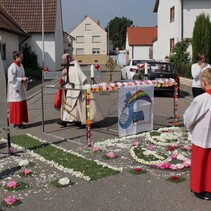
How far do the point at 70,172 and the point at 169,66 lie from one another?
13439mm

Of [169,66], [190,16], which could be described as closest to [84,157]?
[169,66]

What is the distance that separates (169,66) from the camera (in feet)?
61.2

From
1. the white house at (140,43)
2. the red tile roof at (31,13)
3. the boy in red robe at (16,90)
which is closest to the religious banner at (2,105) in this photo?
the boy in red robe at (16,90)

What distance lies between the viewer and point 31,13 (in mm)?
37062

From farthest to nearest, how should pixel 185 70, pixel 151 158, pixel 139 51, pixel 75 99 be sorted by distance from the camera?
1. pixel 139 51
2. pixel 185 70
3. pixel 75 99
4. pixel 151 158

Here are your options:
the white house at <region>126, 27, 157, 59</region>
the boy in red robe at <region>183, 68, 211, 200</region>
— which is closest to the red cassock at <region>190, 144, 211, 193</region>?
the boy in red robe at <region>183, 68, 211, 200</region>

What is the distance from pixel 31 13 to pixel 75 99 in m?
29.7

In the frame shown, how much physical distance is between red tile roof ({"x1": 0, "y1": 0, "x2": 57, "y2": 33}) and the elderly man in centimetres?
2677

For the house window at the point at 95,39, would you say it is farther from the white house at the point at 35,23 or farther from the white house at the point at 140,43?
the white house at the point at 35,23

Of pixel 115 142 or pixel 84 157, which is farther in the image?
pixel 115 142

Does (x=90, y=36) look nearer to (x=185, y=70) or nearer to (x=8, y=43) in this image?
(x=8, y=43)

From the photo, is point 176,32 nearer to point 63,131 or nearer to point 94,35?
point 63,131

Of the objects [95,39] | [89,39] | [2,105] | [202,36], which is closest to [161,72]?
[202,36]

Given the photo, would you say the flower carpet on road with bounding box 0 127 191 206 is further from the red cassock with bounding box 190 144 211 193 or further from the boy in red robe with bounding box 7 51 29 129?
the boy in red robe with bounding box 7 51 29 129
